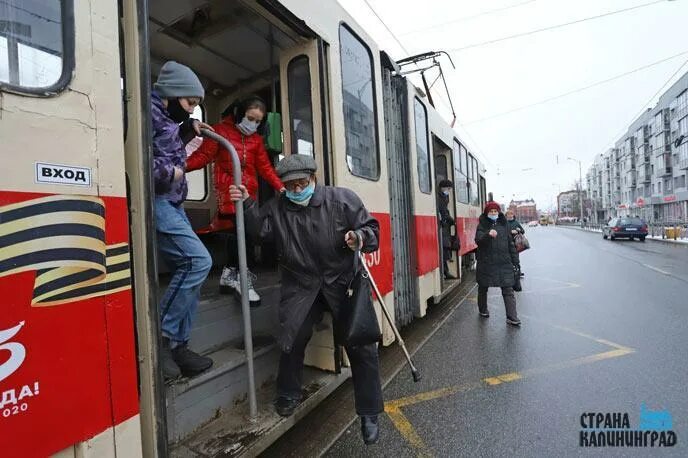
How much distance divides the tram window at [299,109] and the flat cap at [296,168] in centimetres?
58

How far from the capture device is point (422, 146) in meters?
5.44

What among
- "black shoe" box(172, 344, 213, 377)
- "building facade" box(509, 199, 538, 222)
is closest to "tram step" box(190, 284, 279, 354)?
"black shoe" box(172, 344, 213, 377)

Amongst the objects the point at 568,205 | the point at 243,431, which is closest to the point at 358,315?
the point at 243,431

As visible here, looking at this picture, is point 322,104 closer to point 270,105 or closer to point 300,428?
point 270,105

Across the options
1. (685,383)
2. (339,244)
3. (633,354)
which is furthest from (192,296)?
(633,354)

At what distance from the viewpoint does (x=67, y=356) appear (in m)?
1.33

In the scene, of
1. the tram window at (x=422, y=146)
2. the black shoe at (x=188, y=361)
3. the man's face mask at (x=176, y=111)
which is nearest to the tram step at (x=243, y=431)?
the black shoe at (x=188, y=361)

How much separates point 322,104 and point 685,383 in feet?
12.4

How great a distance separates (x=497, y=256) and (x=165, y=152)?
4.62 metres

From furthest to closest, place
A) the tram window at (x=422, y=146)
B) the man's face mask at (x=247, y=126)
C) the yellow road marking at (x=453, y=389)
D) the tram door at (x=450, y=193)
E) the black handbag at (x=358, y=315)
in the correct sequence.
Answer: the tram door at (x=450, y=193)
the tram window at (x=422, y=146)
the man's face mask at (x=247, y=126)
the yellow road marking at (x=453, y=389)
the black handbag at (x=358, y=315)

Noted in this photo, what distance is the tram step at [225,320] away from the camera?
8.43ft

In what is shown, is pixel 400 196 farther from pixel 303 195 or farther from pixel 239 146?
pixel 303 195

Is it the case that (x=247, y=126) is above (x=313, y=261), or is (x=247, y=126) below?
above

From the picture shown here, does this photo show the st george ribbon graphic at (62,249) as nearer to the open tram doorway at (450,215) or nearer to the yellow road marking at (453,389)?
the yellow road marking at (453,389)
